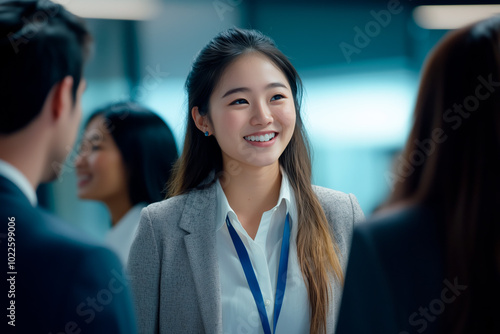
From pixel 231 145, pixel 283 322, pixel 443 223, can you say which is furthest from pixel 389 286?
pixel 231 145

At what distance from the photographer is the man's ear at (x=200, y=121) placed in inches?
63.1

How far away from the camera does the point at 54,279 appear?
107 cm

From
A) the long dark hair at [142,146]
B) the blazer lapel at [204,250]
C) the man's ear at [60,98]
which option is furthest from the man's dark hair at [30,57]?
the long dark hair at [142,146]

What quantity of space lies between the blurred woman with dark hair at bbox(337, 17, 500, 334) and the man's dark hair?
75 cm

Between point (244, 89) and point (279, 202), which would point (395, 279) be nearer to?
point (279, 202)

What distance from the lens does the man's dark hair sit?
1.09 metres

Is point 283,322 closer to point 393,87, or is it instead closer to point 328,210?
point 328,210

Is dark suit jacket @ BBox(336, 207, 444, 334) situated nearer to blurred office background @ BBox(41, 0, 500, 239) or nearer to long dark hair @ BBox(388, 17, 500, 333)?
long dark hair @ BBox(388, 17, 500, 333)

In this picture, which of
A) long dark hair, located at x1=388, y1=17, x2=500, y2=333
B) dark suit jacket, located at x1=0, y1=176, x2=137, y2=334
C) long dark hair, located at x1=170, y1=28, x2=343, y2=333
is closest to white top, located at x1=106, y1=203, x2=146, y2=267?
long dark hair, located at x1=170, y1=28, x2=343, y2=333

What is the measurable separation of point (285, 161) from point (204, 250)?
1.36 ft

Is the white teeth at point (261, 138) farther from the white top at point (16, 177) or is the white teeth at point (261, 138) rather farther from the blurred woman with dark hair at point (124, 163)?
the white top at point (16, 177)

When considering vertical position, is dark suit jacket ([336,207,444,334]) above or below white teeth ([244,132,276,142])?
below

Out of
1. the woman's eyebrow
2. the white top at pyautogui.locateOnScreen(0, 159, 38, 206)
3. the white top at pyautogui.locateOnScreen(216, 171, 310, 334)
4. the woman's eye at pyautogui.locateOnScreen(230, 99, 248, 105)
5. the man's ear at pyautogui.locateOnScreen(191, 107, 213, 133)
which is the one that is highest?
the woman's eyebrow

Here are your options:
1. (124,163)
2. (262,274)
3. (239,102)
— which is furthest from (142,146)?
(262,274)
